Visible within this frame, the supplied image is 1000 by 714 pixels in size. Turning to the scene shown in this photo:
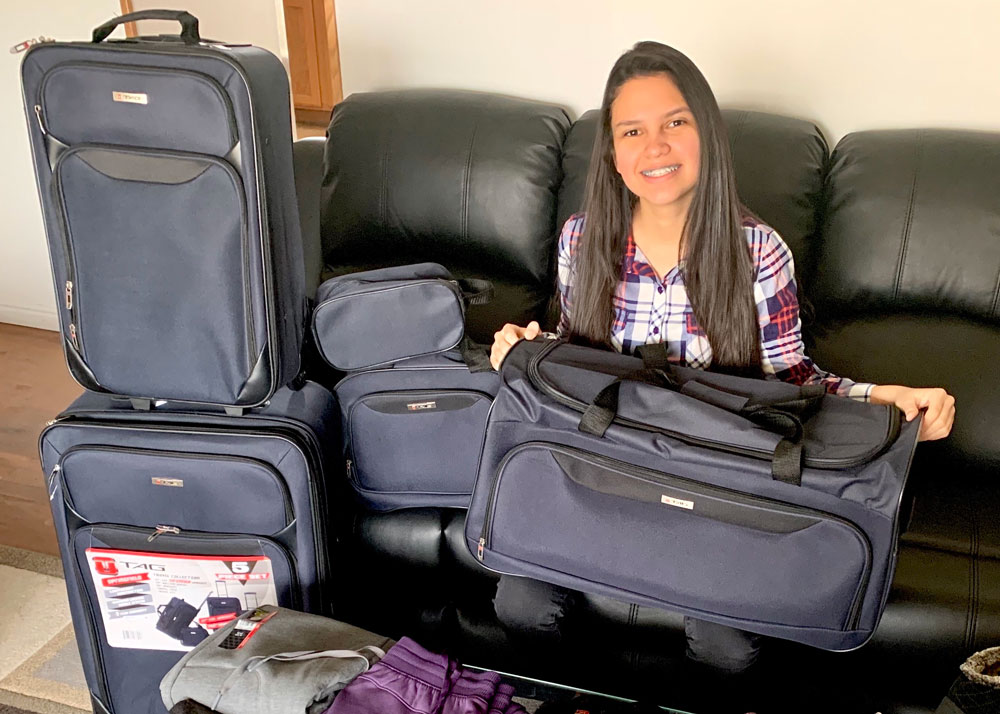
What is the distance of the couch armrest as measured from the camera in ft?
6.15

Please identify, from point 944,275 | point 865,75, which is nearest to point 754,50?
point 865,75

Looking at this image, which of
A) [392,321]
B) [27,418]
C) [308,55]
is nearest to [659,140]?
[392,321]

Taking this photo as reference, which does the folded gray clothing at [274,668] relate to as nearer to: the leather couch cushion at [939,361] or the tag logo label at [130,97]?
the tag logo label at [130,97]

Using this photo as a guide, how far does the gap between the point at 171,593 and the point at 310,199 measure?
3.12 ft

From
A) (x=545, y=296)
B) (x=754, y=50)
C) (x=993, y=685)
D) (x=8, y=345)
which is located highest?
(x=754, y=50)

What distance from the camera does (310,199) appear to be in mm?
1936

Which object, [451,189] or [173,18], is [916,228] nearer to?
[451,189]

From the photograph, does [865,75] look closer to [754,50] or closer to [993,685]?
[754,50]

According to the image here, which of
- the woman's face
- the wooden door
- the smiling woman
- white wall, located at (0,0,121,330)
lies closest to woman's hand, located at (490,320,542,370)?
the smiling woman

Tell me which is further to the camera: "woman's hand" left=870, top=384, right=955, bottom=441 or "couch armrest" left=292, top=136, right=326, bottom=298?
"couch armrest" left=292, top=136, right=326, bottom=298

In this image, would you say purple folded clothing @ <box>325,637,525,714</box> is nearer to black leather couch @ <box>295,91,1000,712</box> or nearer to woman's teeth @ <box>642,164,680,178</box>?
black leather couch @ <box>295,91,1000,712</box>

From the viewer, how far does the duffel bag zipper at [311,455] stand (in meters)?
1.28

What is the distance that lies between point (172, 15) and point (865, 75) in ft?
4.58

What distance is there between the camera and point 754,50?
1860 millimetres
